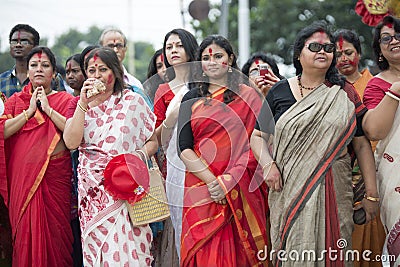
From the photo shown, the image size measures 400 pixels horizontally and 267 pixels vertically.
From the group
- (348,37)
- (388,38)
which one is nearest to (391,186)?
(388,38)

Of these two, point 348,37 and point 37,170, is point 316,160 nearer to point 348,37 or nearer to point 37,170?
point 348,37

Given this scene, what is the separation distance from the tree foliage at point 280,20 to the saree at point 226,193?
38.9 feet

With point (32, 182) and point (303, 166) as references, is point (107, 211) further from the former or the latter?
point (303, 166)

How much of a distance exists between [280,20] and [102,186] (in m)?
13.4

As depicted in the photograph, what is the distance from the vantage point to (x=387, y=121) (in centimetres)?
415

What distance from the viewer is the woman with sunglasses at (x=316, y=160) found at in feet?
13.2

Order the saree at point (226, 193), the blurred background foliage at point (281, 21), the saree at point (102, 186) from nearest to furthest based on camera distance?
the saree at point (226, 193) < the saree at point (102, 186) < the blurred background foliage at point (281, 21)

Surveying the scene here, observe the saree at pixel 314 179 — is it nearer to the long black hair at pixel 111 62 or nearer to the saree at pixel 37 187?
the long black hair at pixel 111 62

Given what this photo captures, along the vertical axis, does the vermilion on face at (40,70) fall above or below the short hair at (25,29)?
below

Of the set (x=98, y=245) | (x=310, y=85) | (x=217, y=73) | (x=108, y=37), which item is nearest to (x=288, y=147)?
(x=310, y=85)

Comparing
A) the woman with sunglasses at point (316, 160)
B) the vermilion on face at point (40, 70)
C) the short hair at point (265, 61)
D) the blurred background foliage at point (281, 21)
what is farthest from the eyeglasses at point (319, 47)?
the blurred background foliage at point (281, 21)

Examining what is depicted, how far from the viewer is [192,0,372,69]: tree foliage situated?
1619 centimetres

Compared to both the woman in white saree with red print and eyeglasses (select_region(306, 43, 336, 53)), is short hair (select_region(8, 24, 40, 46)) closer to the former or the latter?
the woman in white saree with red print

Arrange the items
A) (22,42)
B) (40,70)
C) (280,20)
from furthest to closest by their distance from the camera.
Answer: (280,20) → (22,42) → (40,70)
